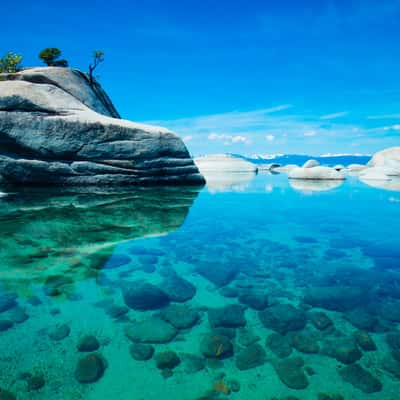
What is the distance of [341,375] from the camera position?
281cm

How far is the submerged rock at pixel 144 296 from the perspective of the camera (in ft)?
13.8

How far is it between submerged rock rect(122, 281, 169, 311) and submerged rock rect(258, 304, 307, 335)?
1562mm

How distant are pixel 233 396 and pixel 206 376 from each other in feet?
1.12

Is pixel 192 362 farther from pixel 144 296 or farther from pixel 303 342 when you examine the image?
pixel 144 296

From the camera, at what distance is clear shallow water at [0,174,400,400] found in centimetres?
272

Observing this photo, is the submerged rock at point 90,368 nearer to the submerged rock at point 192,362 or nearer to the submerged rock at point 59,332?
the submerged rock at point 59,332

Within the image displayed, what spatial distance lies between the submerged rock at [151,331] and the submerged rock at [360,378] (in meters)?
1.97

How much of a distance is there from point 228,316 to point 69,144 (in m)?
16.6

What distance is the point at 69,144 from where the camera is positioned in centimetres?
1711

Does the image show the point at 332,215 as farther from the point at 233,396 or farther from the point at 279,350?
the point at 233,396

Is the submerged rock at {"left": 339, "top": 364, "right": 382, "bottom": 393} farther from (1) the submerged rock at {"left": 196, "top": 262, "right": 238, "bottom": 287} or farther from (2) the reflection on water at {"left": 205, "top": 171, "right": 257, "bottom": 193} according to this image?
(2) the reflection on water at {"left": 205, "top": 171, "right": 257, "bottom": 193}

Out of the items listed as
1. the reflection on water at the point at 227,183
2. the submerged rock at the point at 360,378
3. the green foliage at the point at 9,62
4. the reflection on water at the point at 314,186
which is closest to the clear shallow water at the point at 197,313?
the submerged rock at the point at 360,378

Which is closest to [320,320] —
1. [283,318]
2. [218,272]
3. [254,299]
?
[283,318]

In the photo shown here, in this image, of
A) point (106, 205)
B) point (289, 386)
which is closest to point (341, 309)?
point (289, 386)
